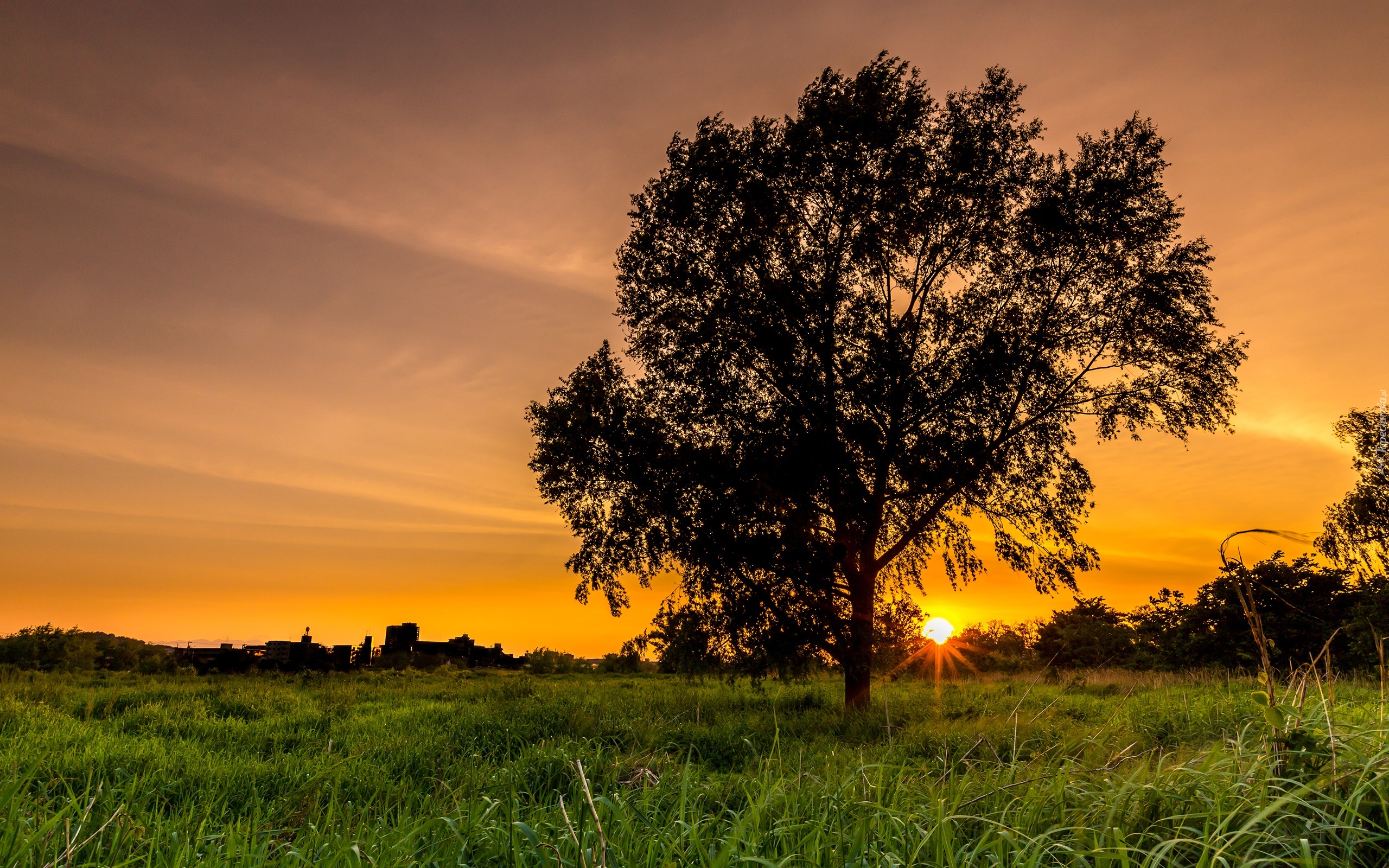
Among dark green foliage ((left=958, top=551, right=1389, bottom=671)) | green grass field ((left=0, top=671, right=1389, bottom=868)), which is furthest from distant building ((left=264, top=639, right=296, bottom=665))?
dark green foliage ((left=958, top=551, right=1389, bottom=671))

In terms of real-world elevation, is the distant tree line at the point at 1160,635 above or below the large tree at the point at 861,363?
below

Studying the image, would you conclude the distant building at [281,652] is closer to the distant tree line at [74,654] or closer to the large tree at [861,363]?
the distant tree line at [74,654]

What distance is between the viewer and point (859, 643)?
51.5ft

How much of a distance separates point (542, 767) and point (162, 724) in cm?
760

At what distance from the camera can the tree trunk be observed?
51.0 ft

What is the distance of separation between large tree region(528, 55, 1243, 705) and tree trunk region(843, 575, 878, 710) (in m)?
0.06

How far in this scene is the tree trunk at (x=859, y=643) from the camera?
1554 centimetres

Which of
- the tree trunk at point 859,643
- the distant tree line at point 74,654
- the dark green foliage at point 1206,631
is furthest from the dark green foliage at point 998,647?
the distant tree line at point 74,654

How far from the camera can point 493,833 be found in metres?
4.15

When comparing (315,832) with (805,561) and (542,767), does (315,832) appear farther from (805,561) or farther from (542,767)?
(805,561)

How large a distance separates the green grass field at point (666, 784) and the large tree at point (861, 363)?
3308 mm

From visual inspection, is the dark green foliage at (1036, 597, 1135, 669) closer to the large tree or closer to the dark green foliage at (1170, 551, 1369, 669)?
the dark green foliage at (1170, 551, 1369, 669)

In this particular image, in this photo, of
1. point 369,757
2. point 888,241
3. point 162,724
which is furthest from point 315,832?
point 888,241

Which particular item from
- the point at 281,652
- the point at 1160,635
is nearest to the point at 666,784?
the point at 281,652
